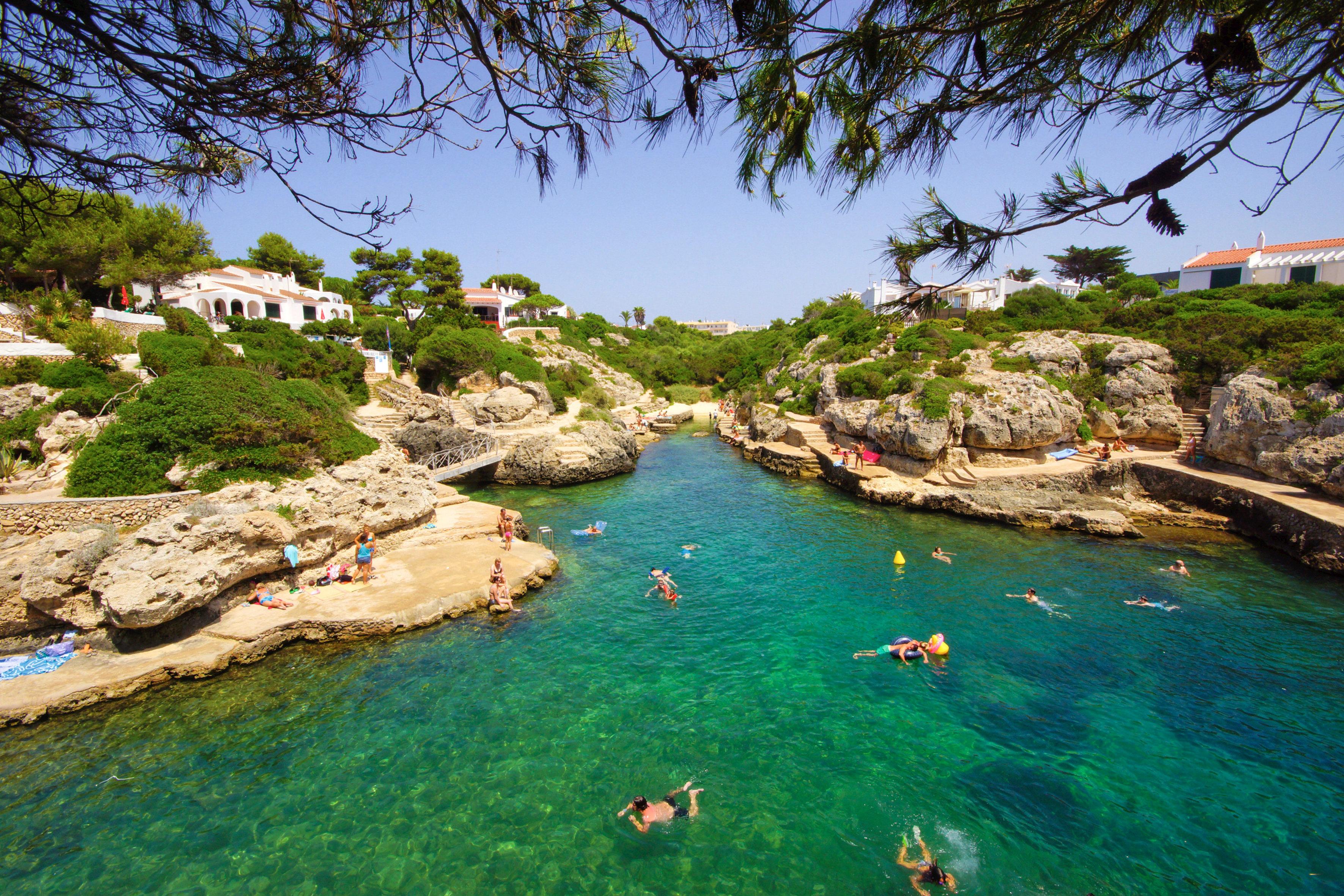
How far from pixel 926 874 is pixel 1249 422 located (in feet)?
68.0

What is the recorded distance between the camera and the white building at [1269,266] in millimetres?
32250

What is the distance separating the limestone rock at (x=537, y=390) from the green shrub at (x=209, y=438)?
14764 mm

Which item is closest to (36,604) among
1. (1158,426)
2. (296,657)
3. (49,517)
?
(49,517)

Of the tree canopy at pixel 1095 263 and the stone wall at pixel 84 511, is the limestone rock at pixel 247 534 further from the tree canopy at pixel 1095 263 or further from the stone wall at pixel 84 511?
the tree canopy at pixel 1095 263

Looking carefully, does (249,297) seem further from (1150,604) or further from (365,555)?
(1150,604)

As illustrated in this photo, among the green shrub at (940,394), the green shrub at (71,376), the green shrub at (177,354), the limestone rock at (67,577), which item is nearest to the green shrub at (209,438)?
the limestone rock at (67,577)

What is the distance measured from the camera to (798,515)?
21.0 metres

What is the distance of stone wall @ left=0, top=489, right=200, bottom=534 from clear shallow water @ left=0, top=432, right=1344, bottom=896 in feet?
15.9

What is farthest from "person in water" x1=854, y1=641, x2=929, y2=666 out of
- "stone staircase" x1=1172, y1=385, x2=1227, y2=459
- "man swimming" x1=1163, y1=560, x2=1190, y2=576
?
"stone staircase" x1=1172, y1=385, x2=1227, y2=459

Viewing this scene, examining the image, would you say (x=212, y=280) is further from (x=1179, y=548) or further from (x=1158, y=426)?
(x=1158, y=426)

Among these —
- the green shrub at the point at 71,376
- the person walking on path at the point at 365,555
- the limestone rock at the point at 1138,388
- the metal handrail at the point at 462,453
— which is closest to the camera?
the person walking on path at the point at 365,555

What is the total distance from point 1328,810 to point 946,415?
632 inches

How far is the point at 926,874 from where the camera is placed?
6.62 meters

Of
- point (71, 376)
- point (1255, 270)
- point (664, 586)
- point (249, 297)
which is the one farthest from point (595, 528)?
point (1255, 270)
